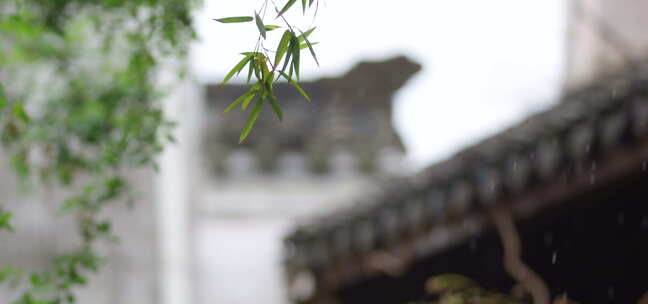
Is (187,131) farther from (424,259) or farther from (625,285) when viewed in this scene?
(625,285)

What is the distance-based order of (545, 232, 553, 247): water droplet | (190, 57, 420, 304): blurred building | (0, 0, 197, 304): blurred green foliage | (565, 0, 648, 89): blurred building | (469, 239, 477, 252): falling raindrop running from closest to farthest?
(0, 0, 197, 304): blurred green foliage < (545, 232, 553, 247): water droplet < (469, 239, 477, 252): falling raindrop < (565, 0, 648, 89): blurred building < (190, 57, 420, 304): blurred building

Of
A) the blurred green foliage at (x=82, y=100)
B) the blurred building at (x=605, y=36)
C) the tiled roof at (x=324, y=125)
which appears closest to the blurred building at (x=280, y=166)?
the tiled roof at (x=324, y=125)

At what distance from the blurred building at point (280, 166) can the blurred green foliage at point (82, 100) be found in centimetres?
690

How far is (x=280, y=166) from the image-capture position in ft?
34.9

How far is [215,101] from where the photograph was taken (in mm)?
11172

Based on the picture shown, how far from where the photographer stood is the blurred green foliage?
2033 millimetres

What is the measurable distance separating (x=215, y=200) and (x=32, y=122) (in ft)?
26.3

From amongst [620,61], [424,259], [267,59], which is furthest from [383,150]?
[267,59]

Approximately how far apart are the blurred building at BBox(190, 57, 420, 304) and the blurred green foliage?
22.6 ft

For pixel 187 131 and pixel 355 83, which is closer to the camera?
pixel 187 131

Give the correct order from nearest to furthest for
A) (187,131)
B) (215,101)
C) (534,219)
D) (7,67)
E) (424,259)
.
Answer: (7,67)
(534,219)
(424,259)
(187,131)
(215,101)

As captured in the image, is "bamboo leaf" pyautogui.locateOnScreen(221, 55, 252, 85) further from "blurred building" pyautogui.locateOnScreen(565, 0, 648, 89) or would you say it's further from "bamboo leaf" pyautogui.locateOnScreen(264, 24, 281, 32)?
"blurred building" pyautogui.locateOnScreen(565, 0, 648, 89)

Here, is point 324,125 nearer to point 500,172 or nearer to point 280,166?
point 280,166

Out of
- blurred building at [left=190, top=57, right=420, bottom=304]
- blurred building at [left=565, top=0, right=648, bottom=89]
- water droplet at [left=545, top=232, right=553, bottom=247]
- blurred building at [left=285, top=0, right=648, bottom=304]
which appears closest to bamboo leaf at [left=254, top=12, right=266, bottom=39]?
blurred building at [left=285, top=0, right=648, bottom=304]
